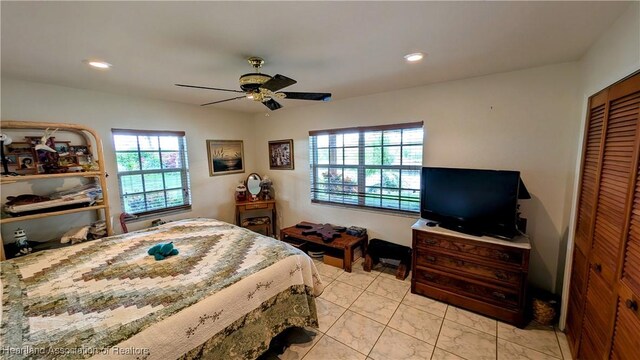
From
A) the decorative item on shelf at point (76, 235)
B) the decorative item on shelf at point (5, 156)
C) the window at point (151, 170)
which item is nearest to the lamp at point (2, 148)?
the decorative item on shelf at point (5, 156)

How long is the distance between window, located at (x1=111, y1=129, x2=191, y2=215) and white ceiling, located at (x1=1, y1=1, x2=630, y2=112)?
0.84 meters

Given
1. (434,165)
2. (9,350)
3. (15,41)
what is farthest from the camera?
(434,165)

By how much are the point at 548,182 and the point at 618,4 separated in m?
1.49

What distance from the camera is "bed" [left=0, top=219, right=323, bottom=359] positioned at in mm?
1122

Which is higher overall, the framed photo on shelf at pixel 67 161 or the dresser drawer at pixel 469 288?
the framed photo on shelf at pixel 67 161

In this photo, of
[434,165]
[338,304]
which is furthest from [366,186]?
[338,304]

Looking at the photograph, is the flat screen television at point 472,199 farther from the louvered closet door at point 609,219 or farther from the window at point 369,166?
the louvered closet door at point 609,219

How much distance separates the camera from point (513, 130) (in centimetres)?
233

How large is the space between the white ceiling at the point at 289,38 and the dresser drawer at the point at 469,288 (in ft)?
6.49

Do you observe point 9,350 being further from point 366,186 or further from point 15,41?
point 366,186

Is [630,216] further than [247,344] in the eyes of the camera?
No

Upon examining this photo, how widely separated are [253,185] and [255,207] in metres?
0.38

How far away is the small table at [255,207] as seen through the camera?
3896mm

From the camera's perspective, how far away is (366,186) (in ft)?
11.1
